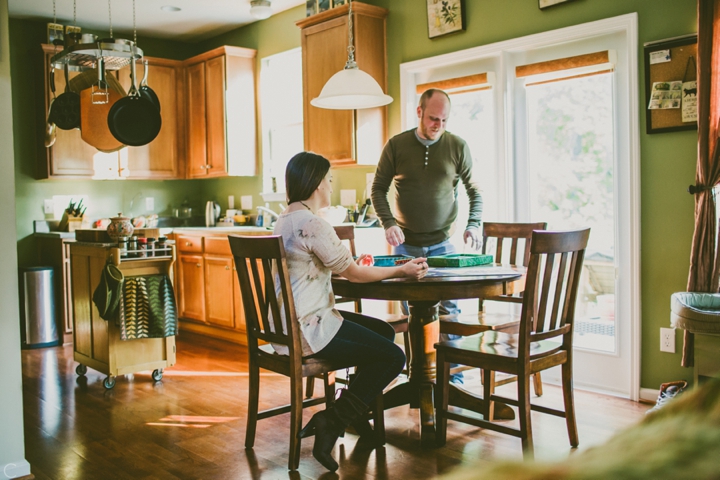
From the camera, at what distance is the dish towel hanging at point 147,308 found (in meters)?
3.69

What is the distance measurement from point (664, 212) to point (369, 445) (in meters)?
1.88

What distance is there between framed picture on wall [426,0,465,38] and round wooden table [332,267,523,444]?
6.43 ft

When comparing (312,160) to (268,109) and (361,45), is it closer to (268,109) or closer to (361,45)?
(361,45)

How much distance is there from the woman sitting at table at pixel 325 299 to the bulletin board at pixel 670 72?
5.26 ft

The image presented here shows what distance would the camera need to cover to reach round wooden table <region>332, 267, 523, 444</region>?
2416 mm

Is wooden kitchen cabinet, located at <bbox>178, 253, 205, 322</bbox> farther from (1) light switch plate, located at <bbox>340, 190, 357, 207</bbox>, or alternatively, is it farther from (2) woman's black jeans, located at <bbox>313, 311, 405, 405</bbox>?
(2) woman's black jeans, located at <bbox>313, 311, 405, 405</bbox>

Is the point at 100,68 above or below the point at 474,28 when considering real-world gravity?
below

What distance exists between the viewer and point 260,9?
5.03 meters

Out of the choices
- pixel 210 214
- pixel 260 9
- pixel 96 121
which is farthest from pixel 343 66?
pixel 210 214

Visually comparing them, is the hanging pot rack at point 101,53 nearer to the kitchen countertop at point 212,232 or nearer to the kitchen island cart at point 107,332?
the kitchen island cart at point 107,332

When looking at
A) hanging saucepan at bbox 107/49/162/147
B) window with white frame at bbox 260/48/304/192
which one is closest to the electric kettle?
window with white frame at bbox 260/48/304/192

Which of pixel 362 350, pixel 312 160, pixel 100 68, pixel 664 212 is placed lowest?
pixel 362 350

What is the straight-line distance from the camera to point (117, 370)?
377 cm

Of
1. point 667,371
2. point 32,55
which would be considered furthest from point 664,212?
point 32,55
